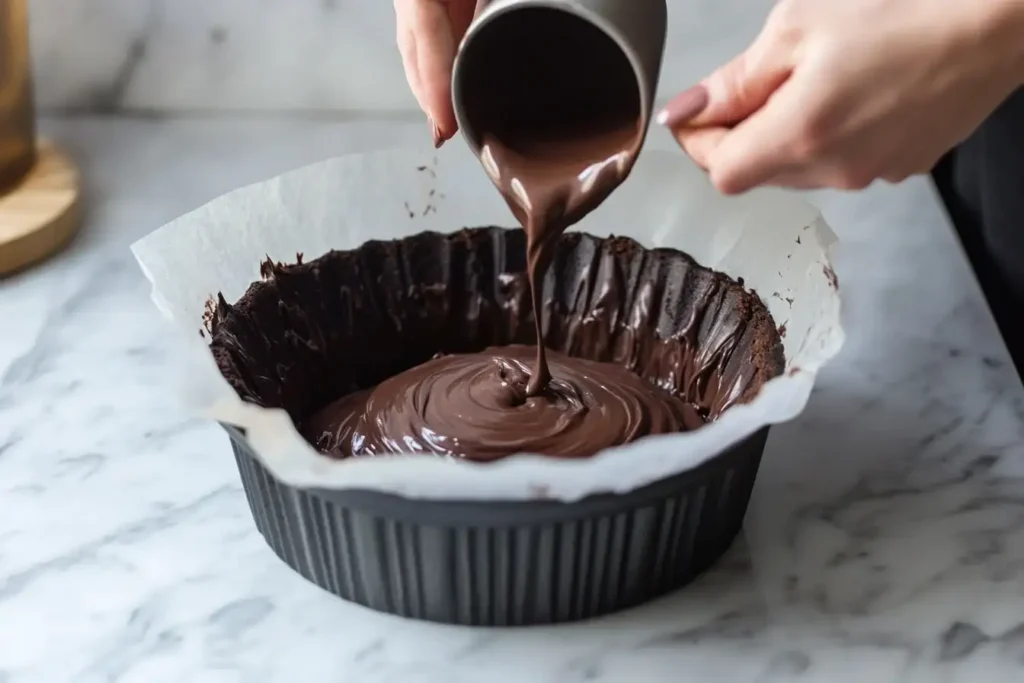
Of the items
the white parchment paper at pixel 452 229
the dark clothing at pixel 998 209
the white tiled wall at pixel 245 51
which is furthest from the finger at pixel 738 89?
the white tiled wall at pixel 245 51

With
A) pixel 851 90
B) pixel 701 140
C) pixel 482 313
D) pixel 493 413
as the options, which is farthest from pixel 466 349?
pixel 851 90

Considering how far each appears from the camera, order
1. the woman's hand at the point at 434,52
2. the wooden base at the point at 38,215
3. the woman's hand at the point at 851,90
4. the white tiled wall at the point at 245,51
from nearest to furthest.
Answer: the woman's hand at the point at 851,90
the woman's hand at the point at 434,52
the wooden base at the point at 38,215
the white tiled wall at the point at 245,51

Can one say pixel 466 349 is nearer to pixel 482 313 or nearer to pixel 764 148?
pixel 482 313

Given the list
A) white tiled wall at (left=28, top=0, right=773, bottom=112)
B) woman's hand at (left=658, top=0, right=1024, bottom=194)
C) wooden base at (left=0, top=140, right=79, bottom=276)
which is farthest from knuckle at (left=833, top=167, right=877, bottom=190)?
wooden base at (left=0, top=140, right=79, bottom=276)

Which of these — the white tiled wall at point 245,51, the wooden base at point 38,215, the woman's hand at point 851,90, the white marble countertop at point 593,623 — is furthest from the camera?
the white tiled wall at point 245,51

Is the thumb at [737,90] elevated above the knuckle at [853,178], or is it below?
above

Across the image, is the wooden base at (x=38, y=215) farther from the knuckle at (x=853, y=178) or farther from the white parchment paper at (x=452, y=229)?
the knuckle at (x=853, y=178)
